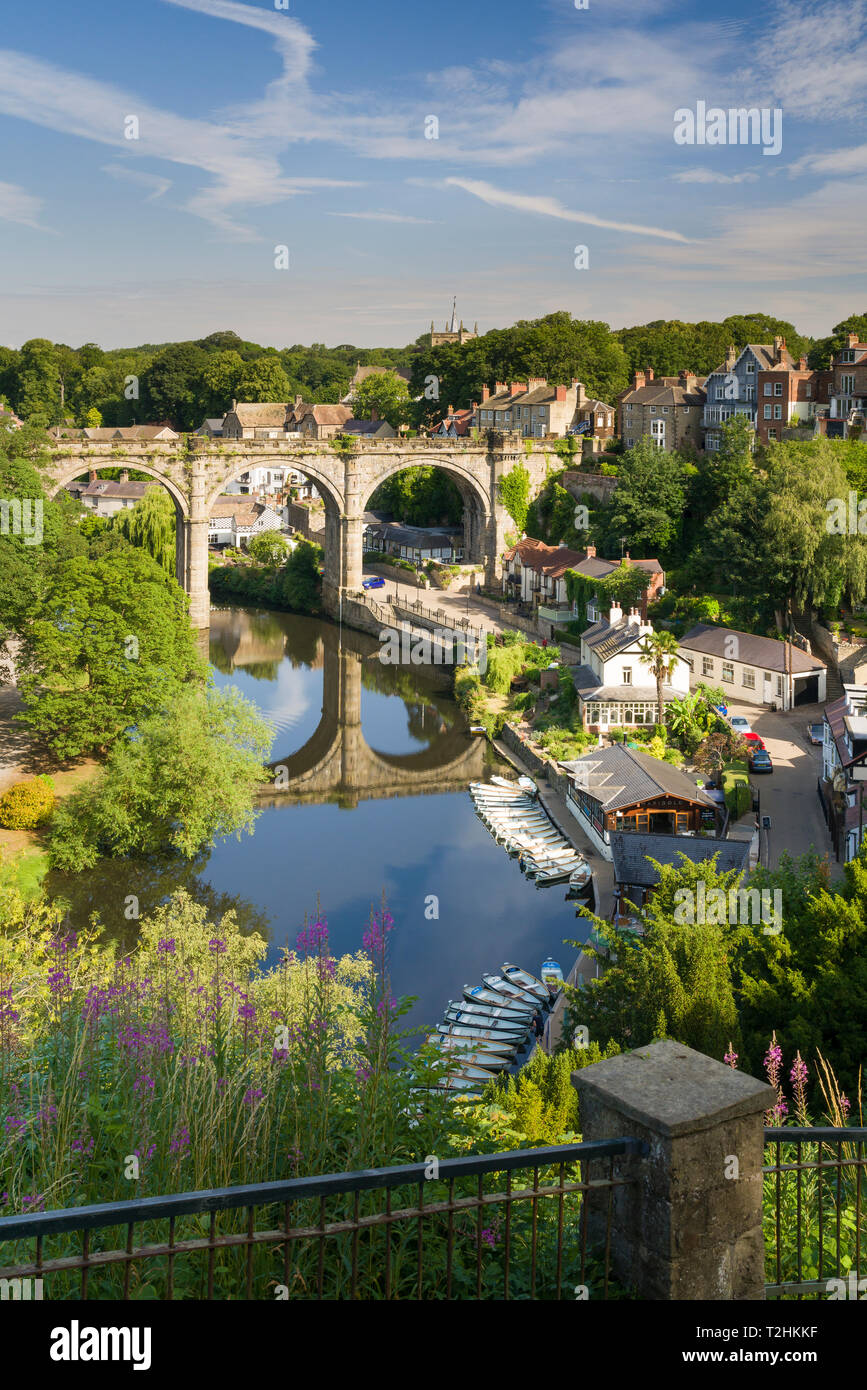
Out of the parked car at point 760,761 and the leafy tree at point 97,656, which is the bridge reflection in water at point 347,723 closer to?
the leafy tree at point 97,656

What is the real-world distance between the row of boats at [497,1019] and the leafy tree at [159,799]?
716 cm

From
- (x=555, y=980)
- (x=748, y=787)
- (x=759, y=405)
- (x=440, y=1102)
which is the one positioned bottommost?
(x=555, y=980)

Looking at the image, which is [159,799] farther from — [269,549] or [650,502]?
[269,549]

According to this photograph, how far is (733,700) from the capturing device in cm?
3753

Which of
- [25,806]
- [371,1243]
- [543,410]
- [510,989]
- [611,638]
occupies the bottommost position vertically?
[510,989]

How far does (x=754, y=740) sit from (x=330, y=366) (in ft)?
337

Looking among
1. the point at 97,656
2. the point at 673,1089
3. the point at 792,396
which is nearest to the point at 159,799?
the point at 97,656

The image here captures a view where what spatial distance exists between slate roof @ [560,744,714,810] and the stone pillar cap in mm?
22805

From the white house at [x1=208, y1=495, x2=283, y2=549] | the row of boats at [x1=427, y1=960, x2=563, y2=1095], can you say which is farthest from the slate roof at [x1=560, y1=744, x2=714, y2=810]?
the white house at [x1=208, y1=495, x2=283, y2=549]

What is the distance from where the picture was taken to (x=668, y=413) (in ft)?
180

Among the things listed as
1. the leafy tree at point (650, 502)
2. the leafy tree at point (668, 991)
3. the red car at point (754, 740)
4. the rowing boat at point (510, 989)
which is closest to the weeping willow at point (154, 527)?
the leafy tree at point (650, 502)
